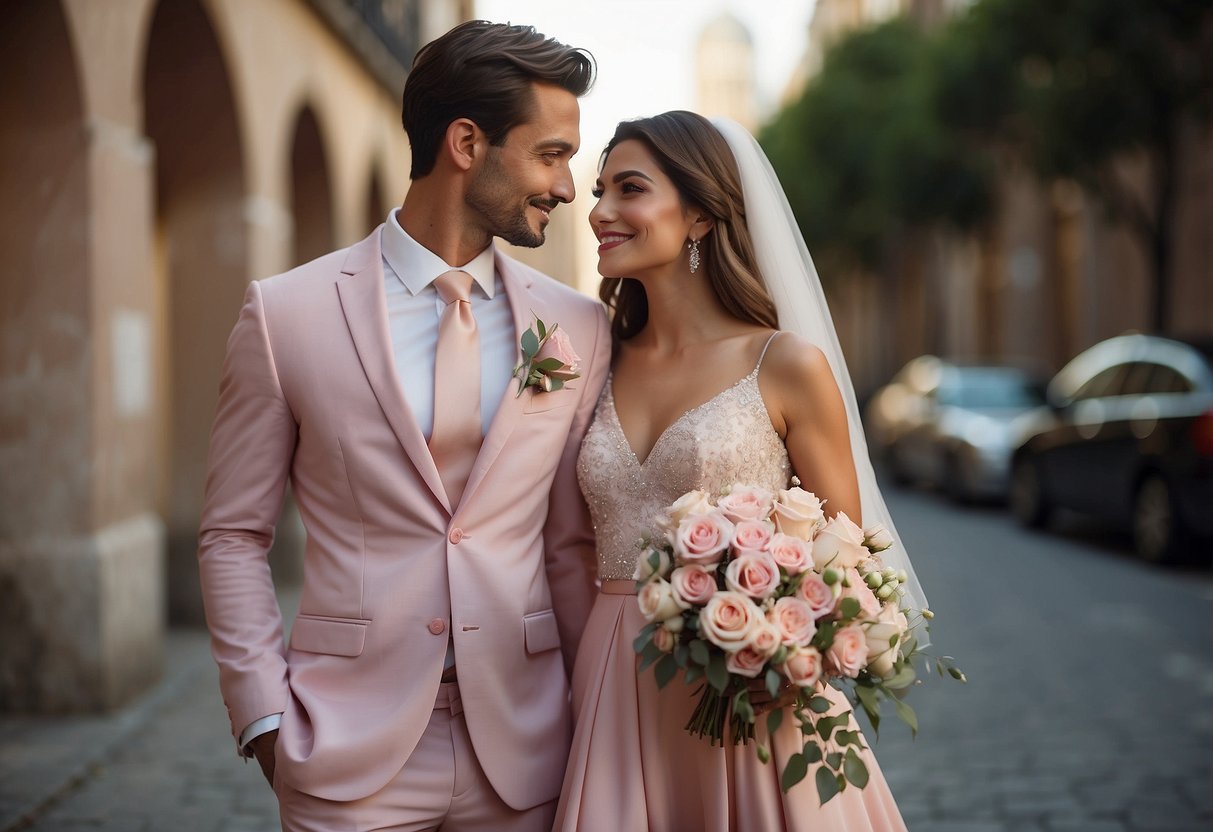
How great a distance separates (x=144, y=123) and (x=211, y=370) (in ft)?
6.26

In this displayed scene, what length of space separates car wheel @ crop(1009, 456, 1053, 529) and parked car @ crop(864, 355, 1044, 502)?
144 centimetres

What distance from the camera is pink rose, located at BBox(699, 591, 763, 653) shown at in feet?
7.47

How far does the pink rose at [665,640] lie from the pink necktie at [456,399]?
1.71 feet

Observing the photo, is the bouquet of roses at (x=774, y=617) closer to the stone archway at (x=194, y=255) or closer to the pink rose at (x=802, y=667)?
the pink rose at (x=802, y=667)

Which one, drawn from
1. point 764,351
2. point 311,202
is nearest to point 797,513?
point 764,351

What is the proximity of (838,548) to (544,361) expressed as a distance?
0.70 meters

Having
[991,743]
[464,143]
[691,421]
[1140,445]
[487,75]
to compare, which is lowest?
[991,743]

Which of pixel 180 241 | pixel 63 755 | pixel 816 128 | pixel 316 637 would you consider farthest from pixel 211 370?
pixel 816 128

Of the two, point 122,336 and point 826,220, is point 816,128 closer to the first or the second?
point 826,220

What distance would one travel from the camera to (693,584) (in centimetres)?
237

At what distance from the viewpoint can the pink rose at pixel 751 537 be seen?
2393 millimetres

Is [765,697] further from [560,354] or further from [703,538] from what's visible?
[560,354]

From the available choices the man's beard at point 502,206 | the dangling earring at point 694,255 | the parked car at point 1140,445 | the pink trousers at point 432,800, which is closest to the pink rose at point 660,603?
the pink trousers at point 432,800

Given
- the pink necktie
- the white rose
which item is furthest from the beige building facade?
the white rose
